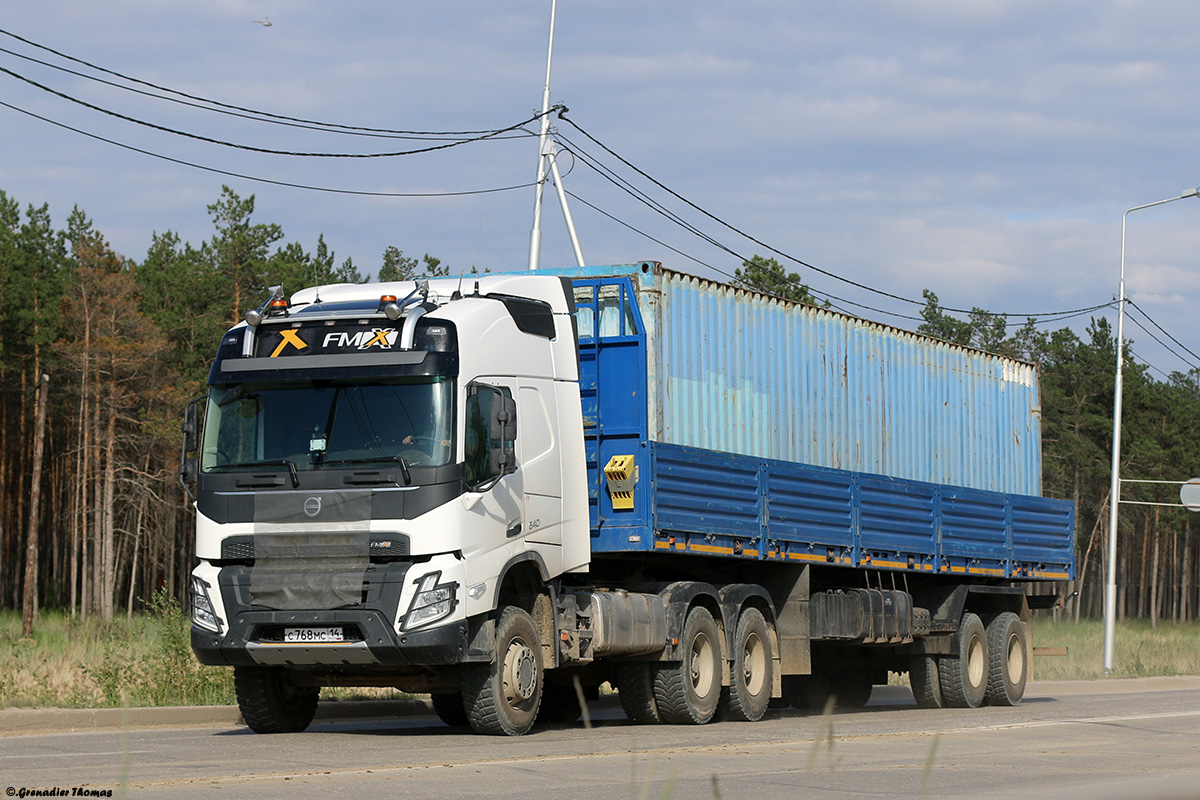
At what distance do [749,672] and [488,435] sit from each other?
195 inches

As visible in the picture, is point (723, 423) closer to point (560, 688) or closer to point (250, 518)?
point (560, 688)

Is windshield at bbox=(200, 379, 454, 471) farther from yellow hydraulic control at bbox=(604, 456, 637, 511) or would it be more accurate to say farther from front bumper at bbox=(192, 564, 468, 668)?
yellow hydraulic control at bbox=(604, 456, 637, 511)

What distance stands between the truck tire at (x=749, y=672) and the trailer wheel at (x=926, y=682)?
14.6 ft

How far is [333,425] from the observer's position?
11.8 m

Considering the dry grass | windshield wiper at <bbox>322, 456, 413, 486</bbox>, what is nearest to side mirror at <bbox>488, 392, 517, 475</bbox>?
windshield wiper at <bbox>322, 456, 413, 486</bbox>

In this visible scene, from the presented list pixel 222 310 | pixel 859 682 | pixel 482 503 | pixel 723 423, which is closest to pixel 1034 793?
pixel 482 503

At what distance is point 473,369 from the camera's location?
1208 cm

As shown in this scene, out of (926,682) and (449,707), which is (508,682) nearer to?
(449,707)

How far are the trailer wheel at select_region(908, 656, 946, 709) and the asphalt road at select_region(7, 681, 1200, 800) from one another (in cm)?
410

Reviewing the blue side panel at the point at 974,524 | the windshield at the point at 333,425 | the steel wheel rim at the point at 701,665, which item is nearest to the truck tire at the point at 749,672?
the steel wheel rim at the point at 701,665

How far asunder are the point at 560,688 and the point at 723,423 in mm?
3220

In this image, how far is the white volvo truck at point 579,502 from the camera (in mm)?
11539

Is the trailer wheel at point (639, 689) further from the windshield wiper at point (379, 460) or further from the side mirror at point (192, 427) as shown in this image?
the side mirror at point (192, 427)

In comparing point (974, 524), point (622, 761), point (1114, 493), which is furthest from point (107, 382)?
point (622, 761)
